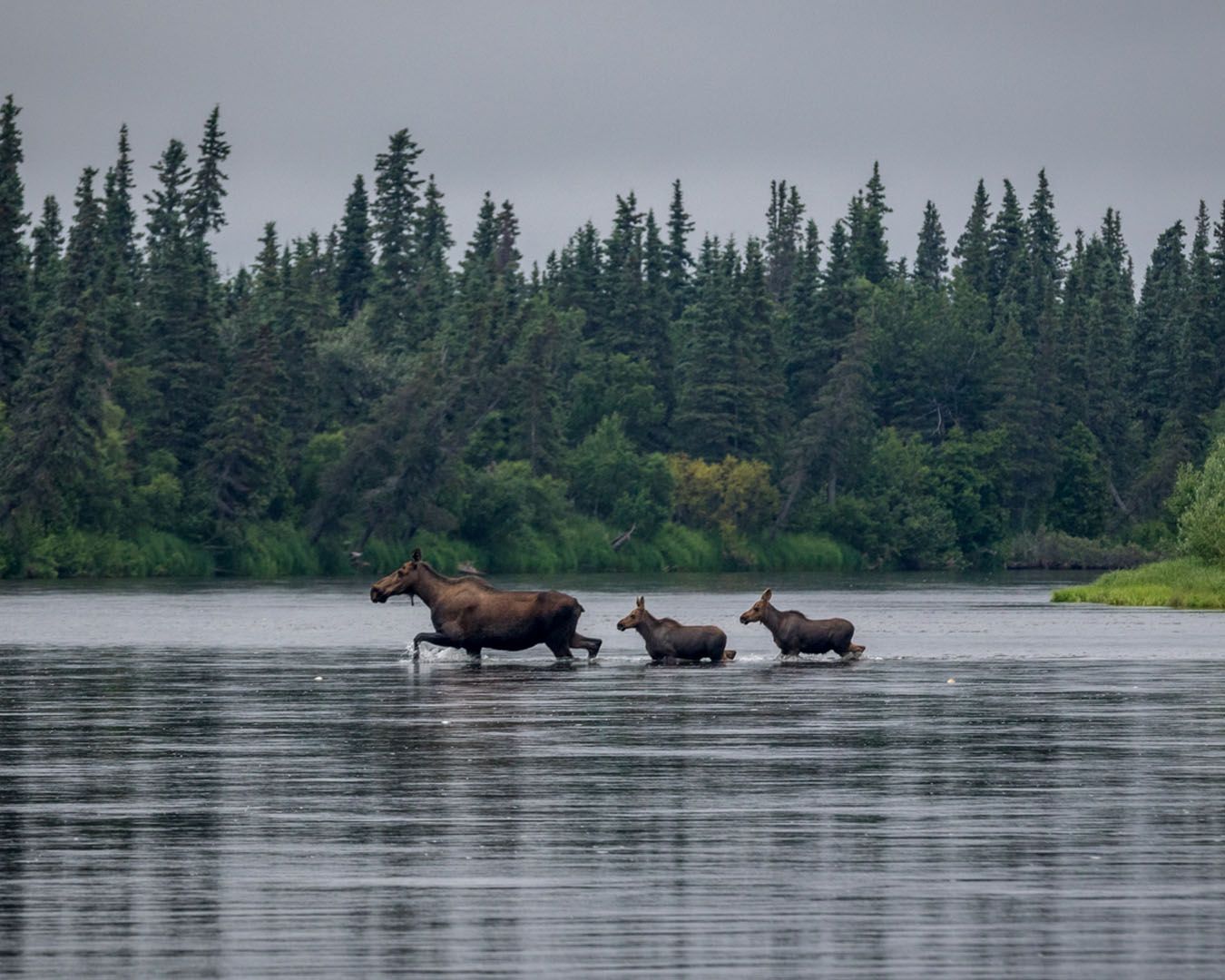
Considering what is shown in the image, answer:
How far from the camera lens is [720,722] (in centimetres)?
2630

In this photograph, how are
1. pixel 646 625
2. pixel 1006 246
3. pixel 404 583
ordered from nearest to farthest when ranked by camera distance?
pixel 646 625 < pixel 404 583 < pixel 1006 246

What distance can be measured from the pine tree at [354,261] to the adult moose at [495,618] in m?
130

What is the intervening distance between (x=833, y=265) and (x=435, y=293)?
2766 centimetres

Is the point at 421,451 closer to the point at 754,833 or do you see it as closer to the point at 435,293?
the point at 435,293

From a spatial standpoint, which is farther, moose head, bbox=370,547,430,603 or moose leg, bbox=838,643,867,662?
moose leg, bbox=838,643,867,662

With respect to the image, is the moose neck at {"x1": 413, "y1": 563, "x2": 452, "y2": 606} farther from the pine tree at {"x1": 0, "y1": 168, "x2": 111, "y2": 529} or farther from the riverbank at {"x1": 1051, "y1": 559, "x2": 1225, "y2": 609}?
the pine tree at {"x1": 0, "y1": 168, "x2": 111, "y2": 529}

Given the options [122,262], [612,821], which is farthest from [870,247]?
[612,821]

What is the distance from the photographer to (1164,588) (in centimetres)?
7088

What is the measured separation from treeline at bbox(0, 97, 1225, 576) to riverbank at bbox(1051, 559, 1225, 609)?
3910 centimetres

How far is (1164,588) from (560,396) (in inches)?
3170

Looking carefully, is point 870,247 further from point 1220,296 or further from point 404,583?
point 404,583

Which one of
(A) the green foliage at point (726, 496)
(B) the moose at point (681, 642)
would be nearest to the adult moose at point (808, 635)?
(B) the moose at point (681, 642)

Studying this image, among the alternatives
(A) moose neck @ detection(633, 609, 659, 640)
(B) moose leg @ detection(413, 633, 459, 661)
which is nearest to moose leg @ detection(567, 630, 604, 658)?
(A) moose neck @ detection(633, 609, 659, 640)

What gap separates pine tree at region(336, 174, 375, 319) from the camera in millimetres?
167375
